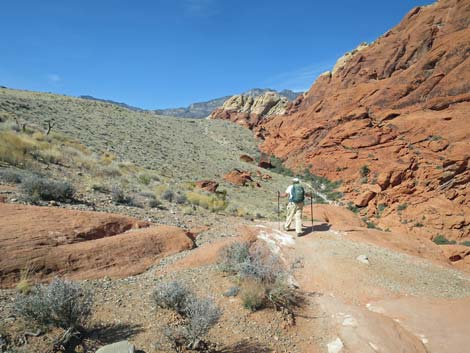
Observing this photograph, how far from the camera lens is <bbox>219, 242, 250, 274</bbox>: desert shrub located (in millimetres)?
6492

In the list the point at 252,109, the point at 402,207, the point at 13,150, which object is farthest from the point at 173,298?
the point at 252,109

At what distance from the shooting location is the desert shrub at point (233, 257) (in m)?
6.49

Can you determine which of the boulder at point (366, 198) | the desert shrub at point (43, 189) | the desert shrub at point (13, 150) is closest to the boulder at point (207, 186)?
the desert shrub at point (13, 150)

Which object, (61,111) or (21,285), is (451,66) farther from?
(61,111)

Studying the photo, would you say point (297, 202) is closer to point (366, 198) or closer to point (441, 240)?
point (441, 240)

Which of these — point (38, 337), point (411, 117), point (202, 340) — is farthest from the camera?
point (411, 117)

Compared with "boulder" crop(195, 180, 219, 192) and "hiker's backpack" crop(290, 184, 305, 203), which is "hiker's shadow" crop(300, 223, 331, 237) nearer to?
"hiker's backpack" crop(290, 184, 305, 203)

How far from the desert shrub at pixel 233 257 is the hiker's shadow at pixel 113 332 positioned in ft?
7.73

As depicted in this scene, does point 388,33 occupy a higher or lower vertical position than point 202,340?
higher

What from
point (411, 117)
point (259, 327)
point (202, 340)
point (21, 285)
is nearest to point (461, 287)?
point (259, 327)

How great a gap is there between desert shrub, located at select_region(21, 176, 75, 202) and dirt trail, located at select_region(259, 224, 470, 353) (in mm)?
6012

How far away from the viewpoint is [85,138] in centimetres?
2573

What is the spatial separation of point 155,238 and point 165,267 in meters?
0.98

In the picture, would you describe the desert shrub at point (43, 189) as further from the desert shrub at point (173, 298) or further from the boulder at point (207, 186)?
the boulder at point (207, 186)
